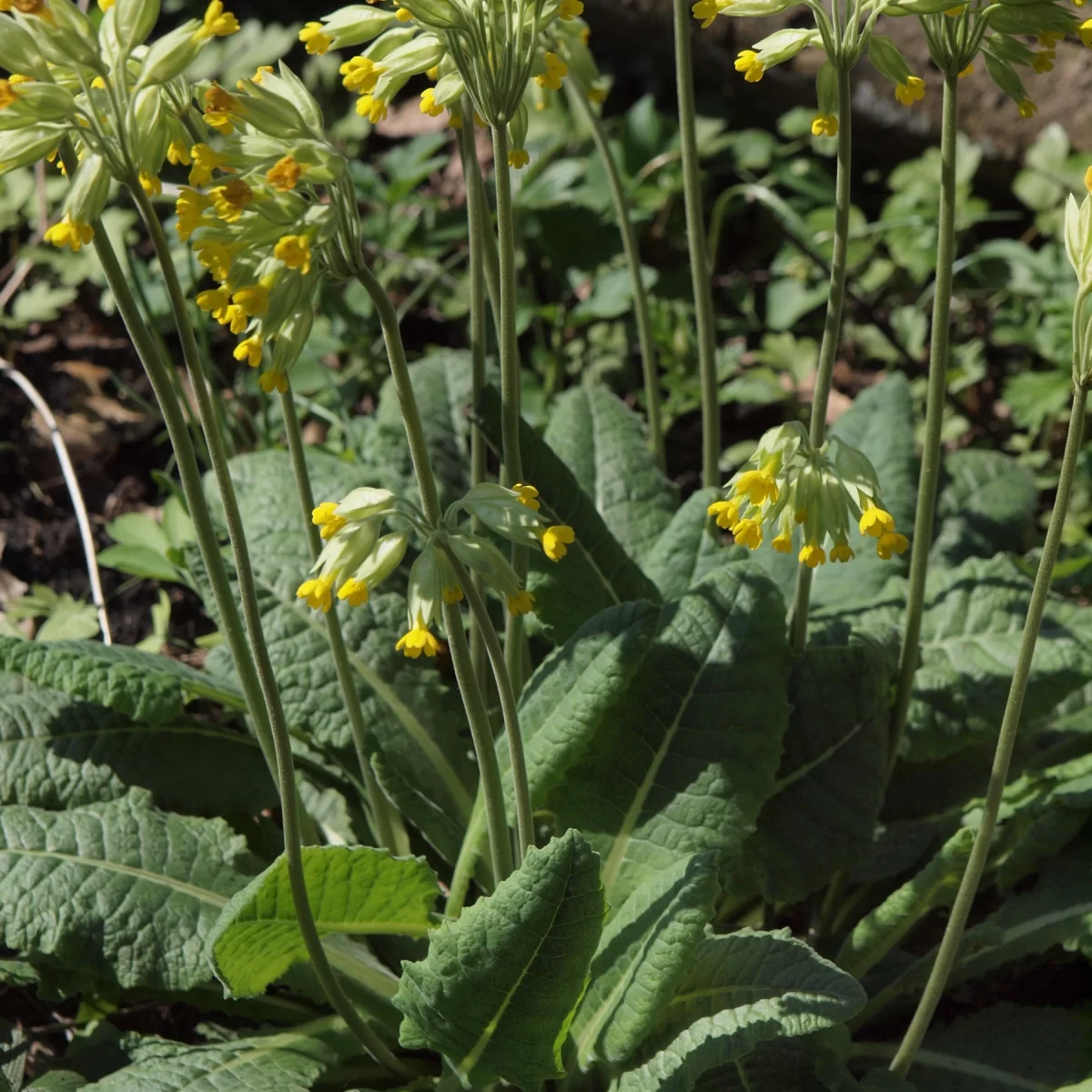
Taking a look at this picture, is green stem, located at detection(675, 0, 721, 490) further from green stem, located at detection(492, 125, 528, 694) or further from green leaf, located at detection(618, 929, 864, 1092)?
green leaf, located at detection(618, 929, 864, 1092)

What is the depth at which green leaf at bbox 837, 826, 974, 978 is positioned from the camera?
2.49 metres

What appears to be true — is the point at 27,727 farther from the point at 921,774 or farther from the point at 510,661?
the point at 921,774

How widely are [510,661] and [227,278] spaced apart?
1.26m

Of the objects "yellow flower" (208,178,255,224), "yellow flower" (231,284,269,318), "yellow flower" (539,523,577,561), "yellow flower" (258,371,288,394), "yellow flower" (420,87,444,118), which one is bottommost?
"yellow flower" (539,523,577,561)

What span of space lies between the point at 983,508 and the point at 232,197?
2.85 m

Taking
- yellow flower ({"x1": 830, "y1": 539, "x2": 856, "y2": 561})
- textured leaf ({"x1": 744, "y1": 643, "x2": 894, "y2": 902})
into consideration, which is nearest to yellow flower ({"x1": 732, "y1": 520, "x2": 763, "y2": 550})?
yellow flower ({"x1": 830, "y1": 539, "x2": 856, "y2": 561})

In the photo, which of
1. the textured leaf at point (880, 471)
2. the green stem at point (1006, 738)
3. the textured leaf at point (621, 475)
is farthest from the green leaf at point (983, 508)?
the green stem at point (1006, 738)

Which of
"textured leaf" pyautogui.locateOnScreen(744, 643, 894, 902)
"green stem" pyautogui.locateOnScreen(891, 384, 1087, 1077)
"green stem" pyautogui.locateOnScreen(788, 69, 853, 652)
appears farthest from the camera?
"textured leaf" pyautogui.locateOnScreen(744, 643, 894, 902)

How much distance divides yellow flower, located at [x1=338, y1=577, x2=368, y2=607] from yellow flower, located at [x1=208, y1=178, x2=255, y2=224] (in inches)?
22.1

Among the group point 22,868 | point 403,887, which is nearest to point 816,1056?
point 403,887

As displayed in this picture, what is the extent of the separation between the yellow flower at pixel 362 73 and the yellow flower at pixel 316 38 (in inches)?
1.9

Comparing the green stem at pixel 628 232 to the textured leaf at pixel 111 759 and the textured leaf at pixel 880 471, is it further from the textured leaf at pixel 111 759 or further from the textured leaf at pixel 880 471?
the textured leaf at pixel 111 759

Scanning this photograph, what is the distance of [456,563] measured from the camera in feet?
6.57

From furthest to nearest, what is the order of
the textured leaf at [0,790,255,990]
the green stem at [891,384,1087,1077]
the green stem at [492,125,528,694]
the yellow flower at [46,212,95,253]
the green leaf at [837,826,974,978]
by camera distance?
the textured leaf at [0,790,255,990]
the green leaf at [837,826,974,978]
the green stem at [492,125,528,694]
the green stem at [891,384,1087,1077]
the yellow flower at [46,212,95,253]
